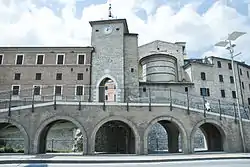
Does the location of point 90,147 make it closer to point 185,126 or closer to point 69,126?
point 185,126

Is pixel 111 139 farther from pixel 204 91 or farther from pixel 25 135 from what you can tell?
pixel 204 91

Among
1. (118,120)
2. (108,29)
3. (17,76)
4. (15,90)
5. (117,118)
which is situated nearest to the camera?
(117,118)

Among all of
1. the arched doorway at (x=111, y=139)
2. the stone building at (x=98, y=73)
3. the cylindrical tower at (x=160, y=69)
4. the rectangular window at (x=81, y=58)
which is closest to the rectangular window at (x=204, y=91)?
the stone building at (x=98, y=73)

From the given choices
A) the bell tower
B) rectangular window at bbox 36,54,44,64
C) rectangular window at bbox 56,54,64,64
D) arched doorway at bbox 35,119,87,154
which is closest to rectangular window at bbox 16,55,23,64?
rectangular window at bbox 36,54,44,64

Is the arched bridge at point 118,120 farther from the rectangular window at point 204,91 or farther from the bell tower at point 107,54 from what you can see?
the rectangular window at point 204,91

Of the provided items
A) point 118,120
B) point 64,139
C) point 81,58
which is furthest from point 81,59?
point 118,120

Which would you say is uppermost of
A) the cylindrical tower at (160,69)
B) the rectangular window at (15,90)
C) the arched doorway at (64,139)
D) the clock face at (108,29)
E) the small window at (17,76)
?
the clock face at (108,29)

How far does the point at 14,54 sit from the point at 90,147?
20987mm

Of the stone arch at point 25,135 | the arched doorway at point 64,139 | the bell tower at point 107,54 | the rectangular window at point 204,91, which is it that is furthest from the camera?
the rectangular window at point 204,91

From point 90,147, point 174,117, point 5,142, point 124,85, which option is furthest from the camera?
point 124,85

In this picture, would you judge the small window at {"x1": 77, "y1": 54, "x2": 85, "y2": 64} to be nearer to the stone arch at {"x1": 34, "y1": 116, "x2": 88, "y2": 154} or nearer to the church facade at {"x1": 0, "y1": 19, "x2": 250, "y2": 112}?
the church facade at {"x1": 0, "y1": 19, "x2": 250, "y2": 112}

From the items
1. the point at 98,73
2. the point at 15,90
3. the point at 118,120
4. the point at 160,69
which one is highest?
the point at 160,69

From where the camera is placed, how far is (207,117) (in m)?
19.3

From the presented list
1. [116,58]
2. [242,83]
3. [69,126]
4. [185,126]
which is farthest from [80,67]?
[242,83]
